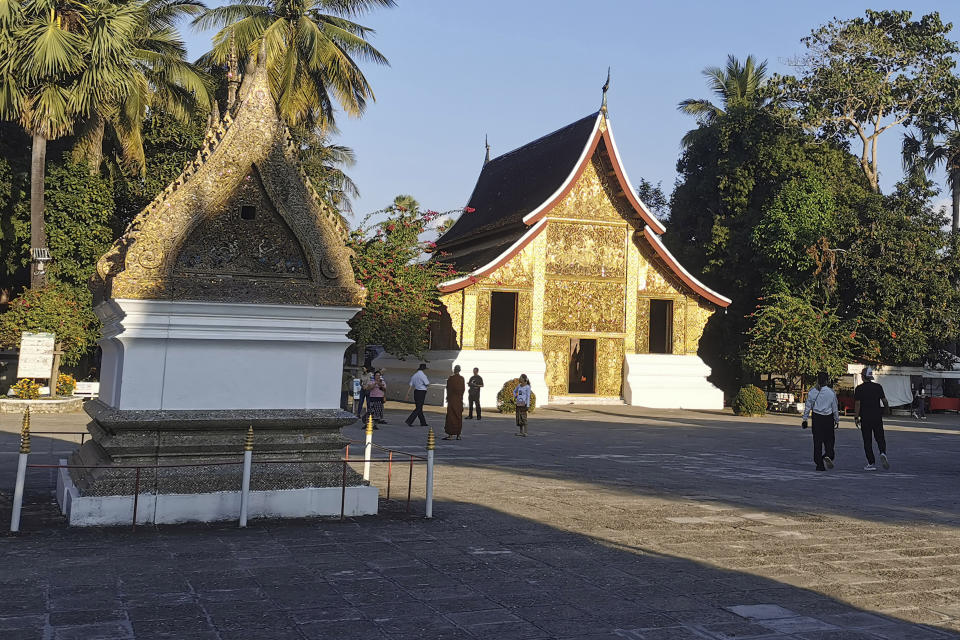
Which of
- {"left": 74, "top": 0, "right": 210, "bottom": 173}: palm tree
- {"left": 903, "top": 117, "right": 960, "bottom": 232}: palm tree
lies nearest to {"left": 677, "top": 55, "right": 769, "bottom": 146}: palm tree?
{"left": 903, "top": 117, "right": 960, "bottom": 232}: palm tree

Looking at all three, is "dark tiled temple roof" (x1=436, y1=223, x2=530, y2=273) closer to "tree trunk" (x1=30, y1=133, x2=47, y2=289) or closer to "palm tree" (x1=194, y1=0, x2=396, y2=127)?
"palm tree" (x1=194, y1=0, x2=396, y2=127)

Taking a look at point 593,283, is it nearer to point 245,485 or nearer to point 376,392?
point 376,392

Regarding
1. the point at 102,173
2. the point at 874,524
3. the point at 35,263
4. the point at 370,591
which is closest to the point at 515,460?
the point at 874,524

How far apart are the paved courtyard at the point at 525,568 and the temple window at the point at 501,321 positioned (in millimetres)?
22531

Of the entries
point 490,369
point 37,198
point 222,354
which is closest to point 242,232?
point 222,354

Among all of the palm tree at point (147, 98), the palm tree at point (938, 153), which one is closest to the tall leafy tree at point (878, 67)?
the palm tree at point (938, 153)

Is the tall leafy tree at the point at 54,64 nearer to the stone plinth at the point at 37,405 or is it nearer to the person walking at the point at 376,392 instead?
the stone plinth at the point at 37,405

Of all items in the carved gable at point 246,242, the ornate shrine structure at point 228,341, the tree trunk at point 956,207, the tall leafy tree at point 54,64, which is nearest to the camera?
the ornate shrine structure at point 228,341

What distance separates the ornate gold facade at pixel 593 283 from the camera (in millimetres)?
27578

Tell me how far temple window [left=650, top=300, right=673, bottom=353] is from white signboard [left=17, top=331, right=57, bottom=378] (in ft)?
62.3

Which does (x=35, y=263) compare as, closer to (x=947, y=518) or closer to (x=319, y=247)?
(x=319, y=247)

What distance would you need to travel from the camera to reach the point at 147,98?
23.4m

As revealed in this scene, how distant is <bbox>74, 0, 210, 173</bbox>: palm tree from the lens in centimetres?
2334

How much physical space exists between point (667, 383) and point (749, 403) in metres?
2.86
